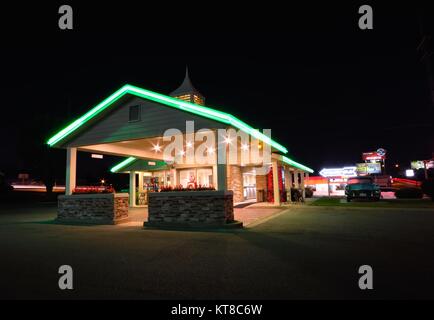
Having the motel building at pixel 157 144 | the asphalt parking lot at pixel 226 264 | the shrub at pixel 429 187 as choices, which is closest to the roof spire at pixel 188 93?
the motel building at pixel 157 144

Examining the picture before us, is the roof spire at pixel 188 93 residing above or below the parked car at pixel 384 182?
above

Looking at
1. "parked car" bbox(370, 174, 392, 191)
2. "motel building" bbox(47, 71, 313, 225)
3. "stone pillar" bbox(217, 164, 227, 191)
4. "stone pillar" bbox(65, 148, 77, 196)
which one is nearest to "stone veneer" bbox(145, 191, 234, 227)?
"motel building" bbox(47, 71, 313, 225)

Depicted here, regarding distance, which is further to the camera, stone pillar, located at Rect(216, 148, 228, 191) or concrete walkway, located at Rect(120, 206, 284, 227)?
concrete walkway, located at Rect(120, 206, 284, 227)

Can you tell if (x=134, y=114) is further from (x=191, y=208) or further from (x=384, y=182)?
(x=384, y=182)

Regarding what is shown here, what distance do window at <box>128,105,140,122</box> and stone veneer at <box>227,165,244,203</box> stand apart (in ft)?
32.5

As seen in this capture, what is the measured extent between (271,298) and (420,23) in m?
22.2

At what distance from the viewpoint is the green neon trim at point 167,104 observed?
9133mm

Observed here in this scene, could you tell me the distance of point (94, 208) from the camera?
36.7 ft

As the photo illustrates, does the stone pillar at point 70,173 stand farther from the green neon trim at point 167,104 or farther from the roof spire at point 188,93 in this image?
the roof spire at point 188,93

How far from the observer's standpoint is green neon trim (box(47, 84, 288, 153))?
30.0 feet

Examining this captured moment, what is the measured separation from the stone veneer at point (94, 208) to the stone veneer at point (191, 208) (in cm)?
200

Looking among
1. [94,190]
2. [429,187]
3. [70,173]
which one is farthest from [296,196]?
[70,173]

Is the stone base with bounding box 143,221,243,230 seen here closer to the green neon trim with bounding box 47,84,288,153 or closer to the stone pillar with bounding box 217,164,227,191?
the stone pillar with bounding box 217,164,227,191

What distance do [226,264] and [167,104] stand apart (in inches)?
272
